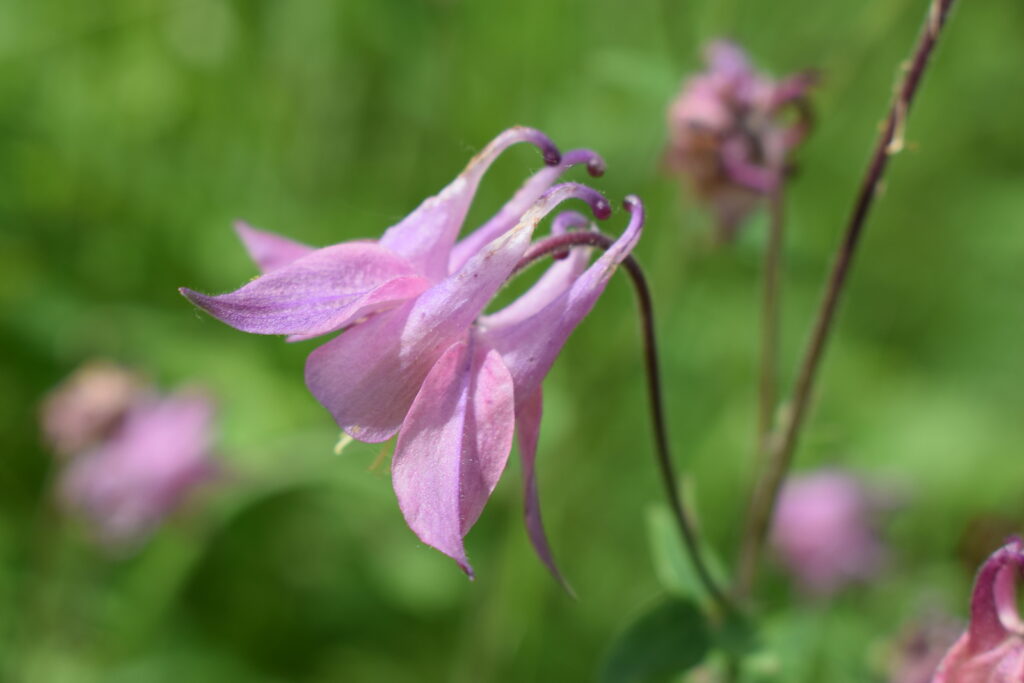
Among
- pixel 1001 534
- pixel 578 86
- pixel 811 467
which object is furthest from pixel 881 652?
pixel 578 86

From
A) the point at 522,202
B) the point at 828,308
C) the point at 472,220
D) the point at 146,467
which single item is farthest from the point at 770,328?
the point at 146,467

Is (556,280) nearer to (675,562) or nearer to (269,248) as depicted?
(269,248)

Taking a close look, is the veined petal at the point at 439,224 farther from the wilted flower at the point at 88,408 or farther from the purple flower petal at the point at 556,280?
the wilted flower at the point at 88,408

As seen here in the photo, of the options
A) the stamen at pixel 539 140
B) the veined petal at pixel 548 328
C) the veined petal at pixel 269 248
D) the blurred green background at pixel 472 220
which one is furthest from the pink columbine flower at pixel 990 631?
the blurred green background at pixel 472 220

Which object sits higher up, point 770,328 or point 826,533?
point 770,328

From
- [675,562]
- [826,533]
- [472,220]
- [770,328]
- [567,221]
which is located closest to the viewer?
[567,221]
